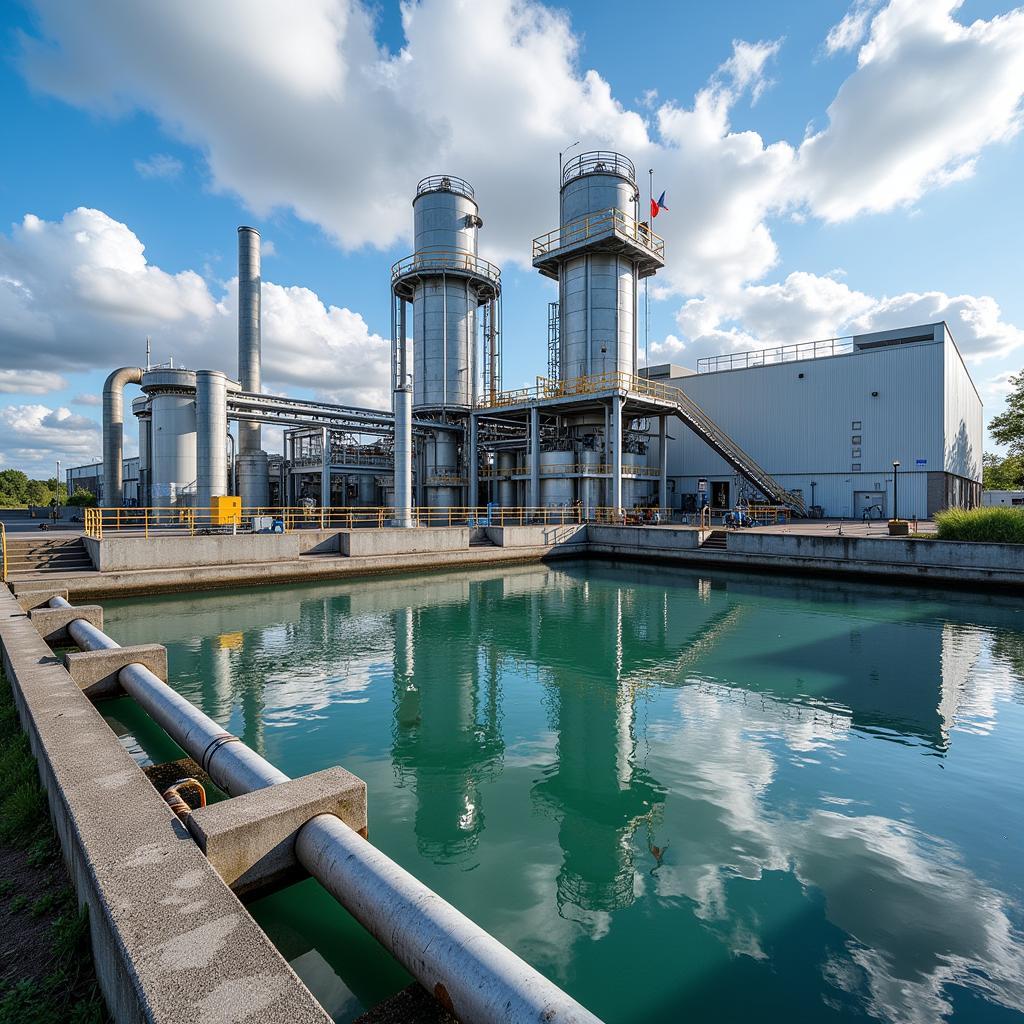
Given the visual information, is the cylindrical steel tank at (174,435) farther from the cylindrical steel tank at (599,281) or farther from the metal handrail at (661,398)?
the cylindrical steel tank at (599,281)

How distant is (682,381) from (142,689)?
40723 millimetres

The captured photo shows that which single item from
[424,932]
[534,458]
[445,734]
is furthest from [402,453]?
[424,932]

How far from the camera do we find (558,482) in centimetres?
3247

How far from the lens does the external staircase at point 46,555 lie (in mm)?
18156

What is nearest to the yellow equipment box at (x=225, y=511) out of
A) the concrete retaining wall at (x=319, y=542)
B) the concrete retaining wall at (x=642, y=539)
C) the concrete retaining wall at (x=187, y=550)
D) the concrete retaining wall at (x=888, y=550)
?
the concrete retaining wall at (x=319, y=542)

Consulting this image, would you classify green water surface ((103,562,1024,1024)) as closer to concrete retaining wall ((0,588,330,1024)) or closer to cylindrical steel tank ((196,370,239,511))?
concrete retaining wall ((0,588,330,1024))

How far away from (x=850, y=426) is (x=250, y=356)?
120 feet

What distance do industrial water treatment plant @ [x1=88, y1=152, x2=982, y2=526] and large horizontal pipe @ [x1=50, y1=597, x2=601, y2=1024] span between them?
86.9 ft

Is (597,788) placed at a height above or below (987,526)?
below

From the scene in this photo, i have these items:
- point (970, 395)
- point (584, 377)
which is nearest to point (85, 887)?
point (584, 377)

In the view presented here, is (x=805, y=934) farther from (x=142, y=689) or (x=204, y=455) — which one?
(x=204, y=455)

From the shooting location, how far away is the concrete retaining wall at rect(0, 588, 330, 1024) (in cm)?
264

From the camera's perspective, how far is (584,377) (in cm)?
3080

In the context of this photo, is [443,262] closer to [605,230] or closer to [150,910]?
[605,230]
